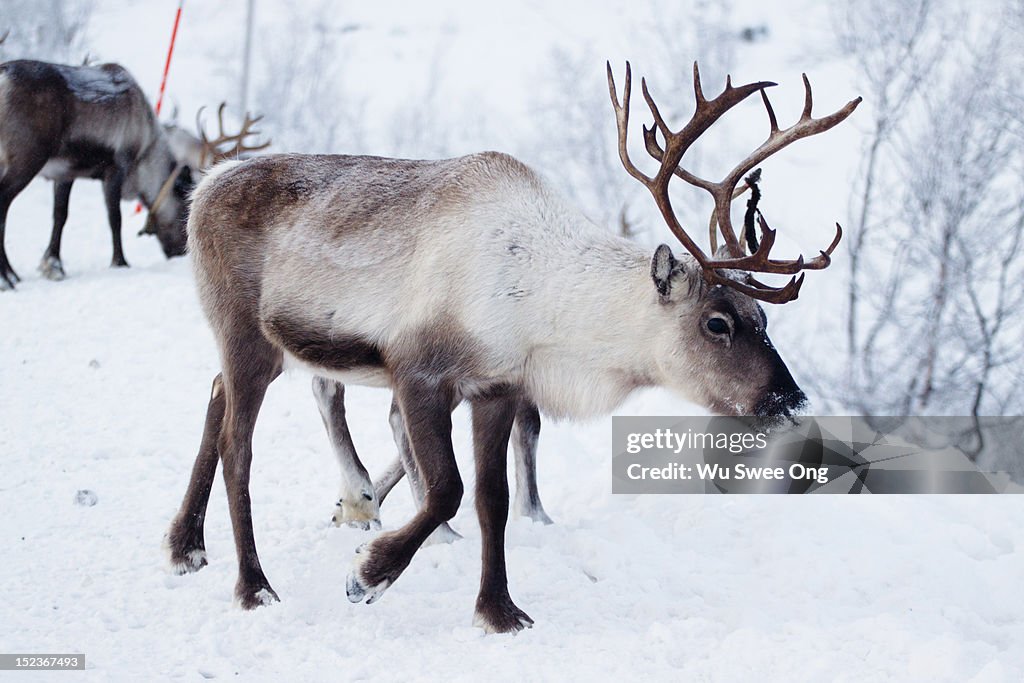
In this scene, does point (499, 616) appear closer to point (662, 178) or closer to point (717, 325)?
point (717, 325)

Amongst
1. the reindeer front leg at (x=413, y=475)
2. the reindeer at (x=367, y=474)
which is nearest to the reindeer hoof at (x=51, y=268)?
the reindeer at (x=367, y=474)

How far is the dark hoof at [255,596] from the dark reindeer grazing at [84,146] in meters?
6.72

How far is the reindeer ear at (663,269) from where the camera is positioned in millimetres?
4070

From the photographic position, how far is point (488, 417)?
4.30m

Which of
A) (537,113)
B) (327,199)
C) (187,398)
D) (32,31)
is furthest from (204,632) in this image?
(32,31)

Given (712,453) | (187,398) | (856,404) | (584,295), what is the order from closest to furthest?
1. (584,295)
2. (712,453)
3. (187,398)
4. (856,404)

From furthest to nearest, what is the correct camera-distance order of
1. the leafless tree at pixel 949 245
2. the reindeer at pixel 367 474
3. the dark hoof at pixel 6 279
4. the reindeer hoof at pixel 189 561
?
the leafless tree at pixel 949 245, the dark hoof at pixel 6 279, the reindeer at pixel 367 474, the reindeer hoof at pixel 189 561

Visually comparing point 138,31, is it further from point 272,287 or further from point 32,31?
point 272,287

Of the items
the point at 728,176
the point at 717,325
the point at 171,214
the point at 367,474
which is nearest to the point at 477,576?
the point at 367,474

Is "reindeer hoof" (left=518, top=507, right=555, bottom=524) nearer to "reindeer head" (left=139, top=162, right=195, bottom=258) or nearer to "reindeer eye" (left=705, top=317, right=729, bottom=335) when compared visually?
"reindeer eye" (left=705, top=317, right=729, bottom=335)

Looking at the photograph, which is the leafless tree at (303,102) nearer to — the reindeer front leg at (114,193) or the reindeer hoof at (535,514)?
the reindeer front leg at (114,193)

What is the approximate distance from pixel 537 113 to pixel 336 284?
18.8 meters

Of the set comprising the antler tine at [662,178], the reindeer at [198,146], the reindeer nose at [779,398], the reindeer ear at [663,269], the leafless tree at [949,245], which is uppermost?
the antler tine at [662,178]

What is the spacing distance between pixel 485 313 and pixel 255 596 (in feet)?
4.71
